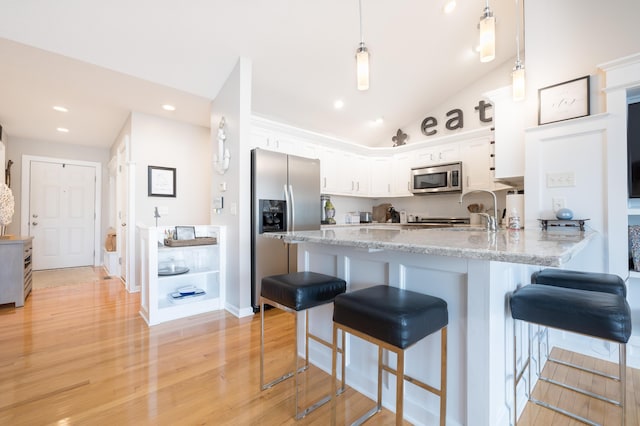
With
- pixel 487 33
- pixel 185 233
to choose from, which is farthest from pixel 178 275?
pixel 487 33

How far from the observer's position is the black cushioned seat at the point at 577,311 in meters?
1.17

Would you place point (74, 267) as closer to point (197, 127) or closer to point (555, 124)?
point (197, 127)

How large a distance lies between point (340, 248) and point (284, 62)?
8.62 feet

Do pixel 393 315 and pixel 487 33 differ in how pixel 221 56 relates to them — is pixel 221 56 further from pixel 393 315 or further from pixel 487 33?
pixel 393 315

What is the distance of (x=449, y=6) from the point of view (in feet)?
10.00

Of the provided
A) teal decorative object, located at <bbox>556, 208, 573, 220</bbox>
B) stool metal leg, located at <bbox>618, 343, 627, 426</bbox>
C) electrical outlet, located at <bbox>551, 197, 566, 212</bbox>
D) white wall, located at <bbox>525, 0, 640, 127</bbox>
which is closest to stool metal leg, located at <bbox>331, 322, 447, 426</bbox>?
stool metal leg, located at <bbox>618, 343, 627, 426</bbox>

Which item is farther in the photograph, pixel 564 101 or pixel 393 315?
pixel 564 101

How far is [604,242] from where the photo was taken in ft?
7.14

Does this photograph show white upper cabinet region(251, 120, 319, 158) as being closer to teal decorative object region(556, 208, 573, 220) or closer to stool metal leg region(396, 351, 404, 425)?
teal decorative object region(556, 208, 573, 220)

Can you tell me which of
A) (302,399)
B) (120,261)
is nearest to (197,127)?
(120,261)

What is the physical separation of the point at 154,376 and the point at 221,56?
3.05m

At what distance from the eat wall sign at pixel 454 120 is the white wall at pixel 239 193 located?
314 cm

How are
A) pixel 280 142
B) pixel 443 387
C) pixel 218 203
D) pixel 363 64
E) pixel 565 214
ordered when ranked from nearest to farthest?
pixel 443 387 → pixel 363 64 → pixel 565 214 → pixel 218 203 → pixel 280 142

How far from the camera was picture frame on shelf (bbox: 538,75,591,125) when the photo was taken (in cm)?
233
